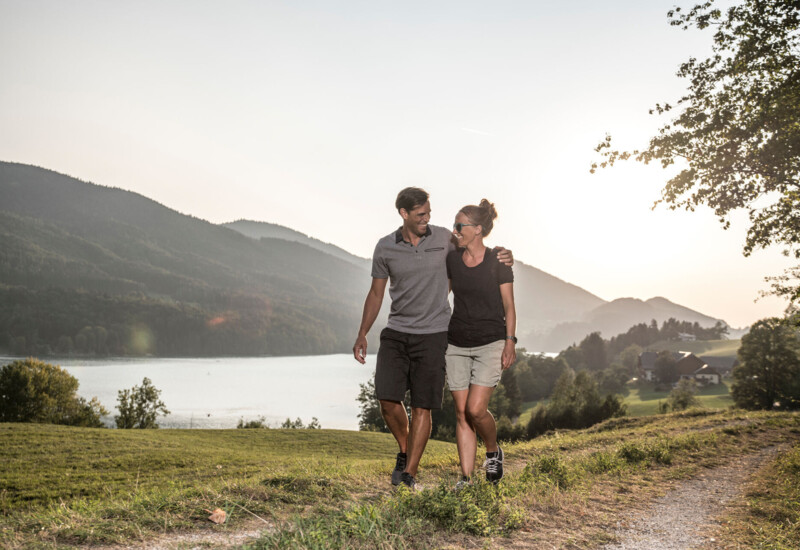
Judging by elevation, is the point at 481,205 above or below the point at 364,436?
above

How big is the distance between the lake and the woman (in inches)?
2693

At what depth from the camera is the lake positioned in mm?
79562

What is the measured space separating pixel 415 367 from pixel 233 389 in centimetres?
11599

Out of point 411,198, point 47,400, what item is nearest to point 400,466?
point 411,198

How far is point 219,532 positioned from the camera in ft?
12.3

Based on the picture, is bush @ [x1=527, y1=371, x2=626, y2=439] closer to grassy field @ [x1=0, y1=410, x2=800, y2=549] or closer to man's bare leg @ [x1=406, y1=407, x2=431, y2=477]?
grassy field @ [x1=0, y1=410, x2=800, y2=549]

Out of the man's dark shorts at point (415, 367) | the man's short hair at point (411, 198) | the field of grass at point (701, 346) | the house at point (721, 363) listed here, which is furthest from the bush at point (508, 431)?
the field of grass at point (701, 346)

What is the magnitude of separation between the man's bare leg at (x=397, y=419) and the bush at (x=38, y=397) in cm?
5800

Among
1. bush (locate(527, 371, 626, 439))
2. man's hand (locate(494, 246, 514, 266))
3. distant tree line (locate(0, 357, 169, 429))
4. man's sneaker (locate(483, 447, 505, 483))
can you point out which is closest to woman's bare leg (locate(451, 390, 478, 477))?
man's sneaker (locate(483, 447, 505, 483))

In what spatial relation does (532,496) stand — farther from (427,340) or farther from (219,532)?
(219,532)

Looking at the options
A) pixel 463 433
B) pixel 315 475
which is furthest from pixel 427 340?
pixel 315 475

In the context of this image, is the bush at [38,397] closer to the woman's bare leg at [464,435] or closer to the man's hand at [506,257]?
the woman's bare leg at [464,435]

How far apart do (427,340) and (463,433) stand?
3.45 feet

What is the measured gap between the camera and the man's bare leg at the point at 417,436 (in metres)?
5.39
